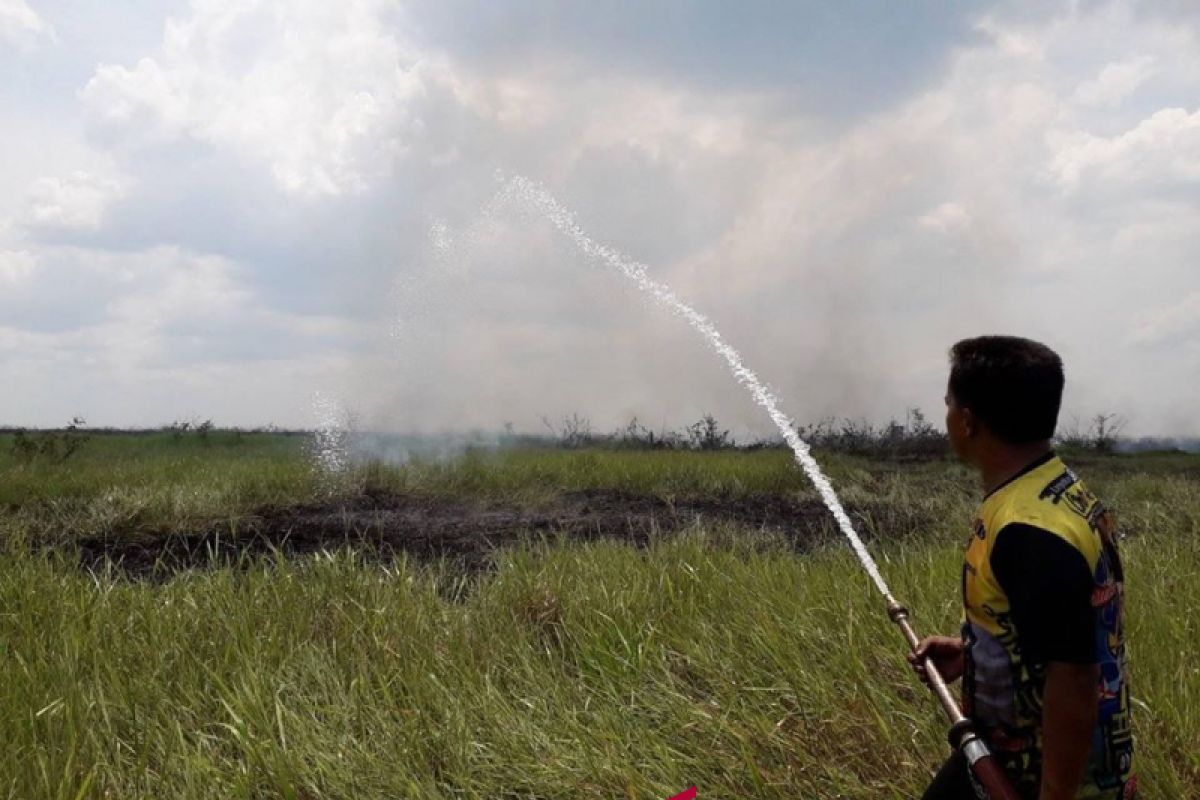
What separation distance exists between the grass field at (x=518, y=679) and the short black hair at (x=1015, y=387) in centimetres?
147

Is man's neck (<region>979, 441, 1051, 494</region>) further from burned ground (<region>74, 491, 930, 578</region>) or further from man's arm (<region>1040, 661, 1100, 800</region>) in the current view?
burned ground (<region>74, 491, 930, 578</region>)

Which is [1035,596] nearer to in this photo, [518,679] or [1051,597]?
[1051,597]

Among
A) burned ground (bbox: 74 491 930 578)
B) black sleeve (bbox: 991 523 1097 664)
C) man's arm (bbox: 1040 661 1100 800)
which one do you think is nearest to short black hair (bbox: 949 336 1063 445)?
black sleeve (bbox: 991 523 1097 664)

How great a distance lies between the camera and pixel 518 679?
14.1 feet

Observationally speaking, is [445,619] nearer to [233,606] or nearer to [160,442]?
[233,606]

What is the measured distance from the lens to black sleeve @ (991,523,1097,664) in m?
1.82

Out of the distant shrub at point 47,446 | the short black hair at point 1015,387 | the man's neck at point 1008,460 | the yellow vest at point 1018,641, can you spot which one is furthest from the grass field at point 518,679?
the distant shrub at point 47,446

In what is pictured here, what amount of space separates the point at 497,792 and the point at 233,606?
8.54 feet

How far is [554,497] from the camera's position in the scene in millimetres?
12328

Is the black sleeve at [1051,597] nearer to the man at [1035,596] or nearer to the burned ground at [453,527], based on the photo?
the man at [1035,596]

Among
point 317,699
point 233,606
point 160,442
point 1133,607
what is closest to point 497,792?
point 317,699

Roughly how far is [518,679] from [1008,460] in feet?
9.01

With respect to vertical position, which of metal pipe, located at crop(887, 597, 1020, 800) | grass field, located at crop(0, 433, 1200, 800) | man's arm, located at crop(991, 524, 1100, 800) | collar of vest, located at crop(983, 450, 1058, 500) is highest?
collar of vest, located at crop(983, 450, 1058, 500)

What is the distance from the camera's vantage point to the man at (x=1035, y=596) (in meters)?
1.84
